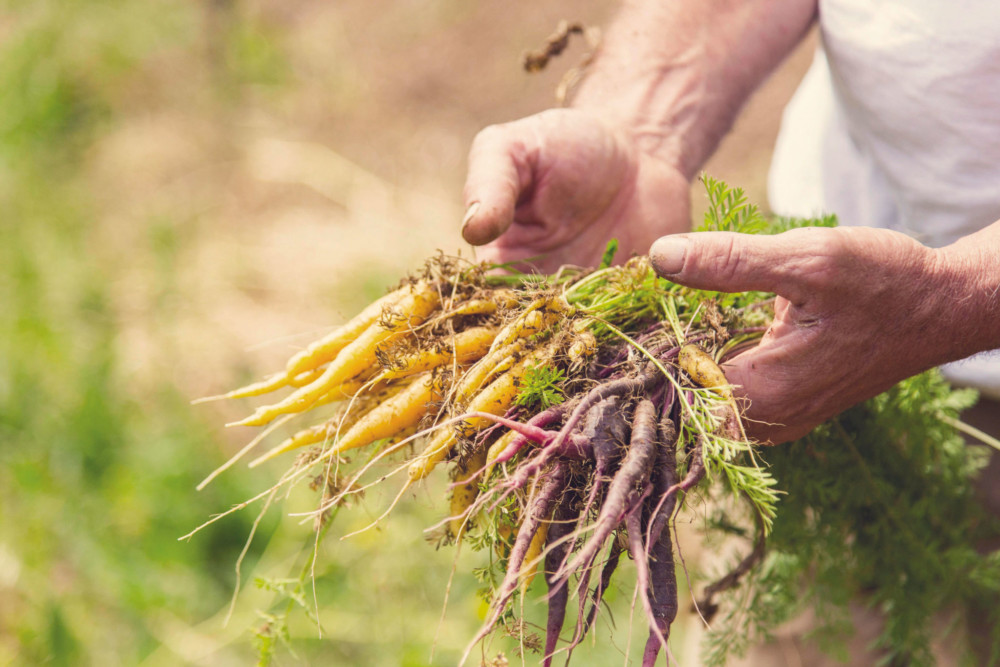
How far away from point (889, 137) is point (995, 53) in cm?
32

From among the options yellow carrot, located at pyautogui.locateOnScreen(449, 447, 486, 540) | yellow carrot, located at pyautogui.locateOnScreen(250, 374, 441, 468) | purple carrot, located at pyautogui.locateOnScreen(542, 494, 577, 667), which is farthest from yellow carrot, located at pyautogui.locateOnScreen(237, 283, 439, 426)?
purple carrot, located at pyautogui.locateOnScreen(542, 494, 577, 667)

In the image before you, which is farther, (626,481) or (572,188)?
(572,188)

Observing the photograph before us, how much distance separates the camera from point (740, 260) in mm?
1277

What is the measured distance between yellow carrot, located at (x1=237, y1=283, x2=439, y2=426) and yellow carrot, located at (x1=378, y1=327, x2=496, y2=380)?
7cm

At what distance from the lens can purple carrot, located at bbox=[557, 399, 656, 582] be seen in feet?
3.91

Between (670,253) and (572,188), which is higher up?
(670,253)

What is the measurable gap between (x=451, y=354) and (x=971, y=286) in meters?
1.09

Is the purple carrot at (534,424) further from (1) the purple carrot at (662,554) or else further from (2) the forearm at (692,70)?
(2) the forearm at (692,70)

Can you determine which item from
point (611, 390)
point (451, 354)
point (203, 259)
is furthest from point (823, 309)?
point (203, 259)

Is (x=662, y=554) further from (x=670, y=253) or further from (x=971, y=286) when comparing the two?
(x=971, y=286)

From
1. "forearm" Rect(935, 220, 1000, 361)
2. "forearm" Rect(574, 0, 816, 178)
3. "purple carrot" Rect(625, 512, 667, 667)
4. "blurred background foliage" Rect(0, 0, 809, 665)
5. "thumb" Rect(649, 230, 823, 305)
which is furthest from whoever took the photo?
"blurred background foliage" Rect(0, 0, 809, 665)

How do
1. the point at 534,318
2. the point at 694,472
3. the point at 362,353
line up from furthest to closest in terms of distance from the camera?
1. the point at 362,353
2. the point at 534,318
3. the point at 694,472

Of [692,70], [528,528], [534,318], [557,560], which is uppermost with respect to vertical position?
[692,70]

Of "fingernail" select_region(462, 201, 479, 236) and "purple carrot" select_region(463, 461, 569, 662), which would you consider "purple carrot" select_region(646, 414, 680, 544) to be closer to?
"purple carrot" select_region(463, 461, 569, 662)
